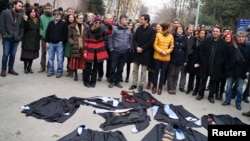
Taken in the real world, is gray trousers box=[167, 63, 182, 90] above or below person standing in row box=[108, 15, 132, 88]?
below

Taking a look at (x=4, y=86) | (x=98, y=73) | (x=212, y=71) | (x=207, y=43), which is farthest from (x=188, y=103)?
(x=4, y=86)

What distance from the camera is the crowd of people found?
8.86 meters

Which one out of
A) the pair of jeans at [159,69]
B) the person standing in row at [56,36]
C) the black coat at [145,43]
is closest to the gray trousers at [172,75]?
the pair of jeans at [159,69]

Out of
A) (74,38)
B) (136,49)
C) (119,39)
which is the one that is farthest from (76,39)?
(136,49)

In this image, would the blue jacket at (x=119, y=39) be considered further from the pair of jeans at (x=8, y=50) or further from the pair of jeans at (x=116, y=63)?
the pair of jeans at (x=8, y=50)

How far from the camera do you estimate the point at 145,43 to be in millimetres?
9180

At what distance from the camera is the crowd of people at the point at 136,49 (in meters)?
8.86

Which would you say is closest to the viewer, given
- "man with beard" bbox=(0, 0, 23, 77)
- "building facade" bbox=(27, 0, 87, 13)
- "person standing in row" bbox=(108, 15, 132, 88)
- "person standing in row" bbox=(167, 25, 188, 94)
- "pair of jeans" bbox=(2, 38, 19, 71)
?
"man with beard" bbox=(0, 0, 23, 77)

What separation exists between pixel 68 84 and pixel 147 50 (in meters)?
2.50

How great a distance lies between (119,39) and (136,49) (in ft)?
1.90

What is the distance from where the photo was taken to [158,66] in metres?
9.27

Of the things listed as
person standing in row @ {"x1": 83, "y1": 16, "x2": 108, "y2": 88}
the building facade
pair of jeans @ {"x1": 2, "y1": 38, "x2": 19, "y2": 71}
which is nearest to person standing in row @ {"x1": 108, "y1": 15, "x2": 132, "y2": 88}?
person standing in row @ {"x1": 83, "y1": 16, "x2": 108, "y2": 88}

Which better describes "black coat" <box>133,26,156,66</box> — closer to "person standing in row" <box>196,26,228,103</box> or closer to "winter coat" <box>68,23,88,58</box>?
"person standing in row" <box>196,26,228,103</box>

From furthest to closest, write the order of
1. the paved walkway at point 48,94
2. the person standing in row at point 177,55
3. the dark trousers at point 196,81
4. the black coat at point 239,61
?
the dark trousers at point 196,81, the person standing in row at point 177,55, the black coat at point 239,61, the paved walkway at point 48,94
